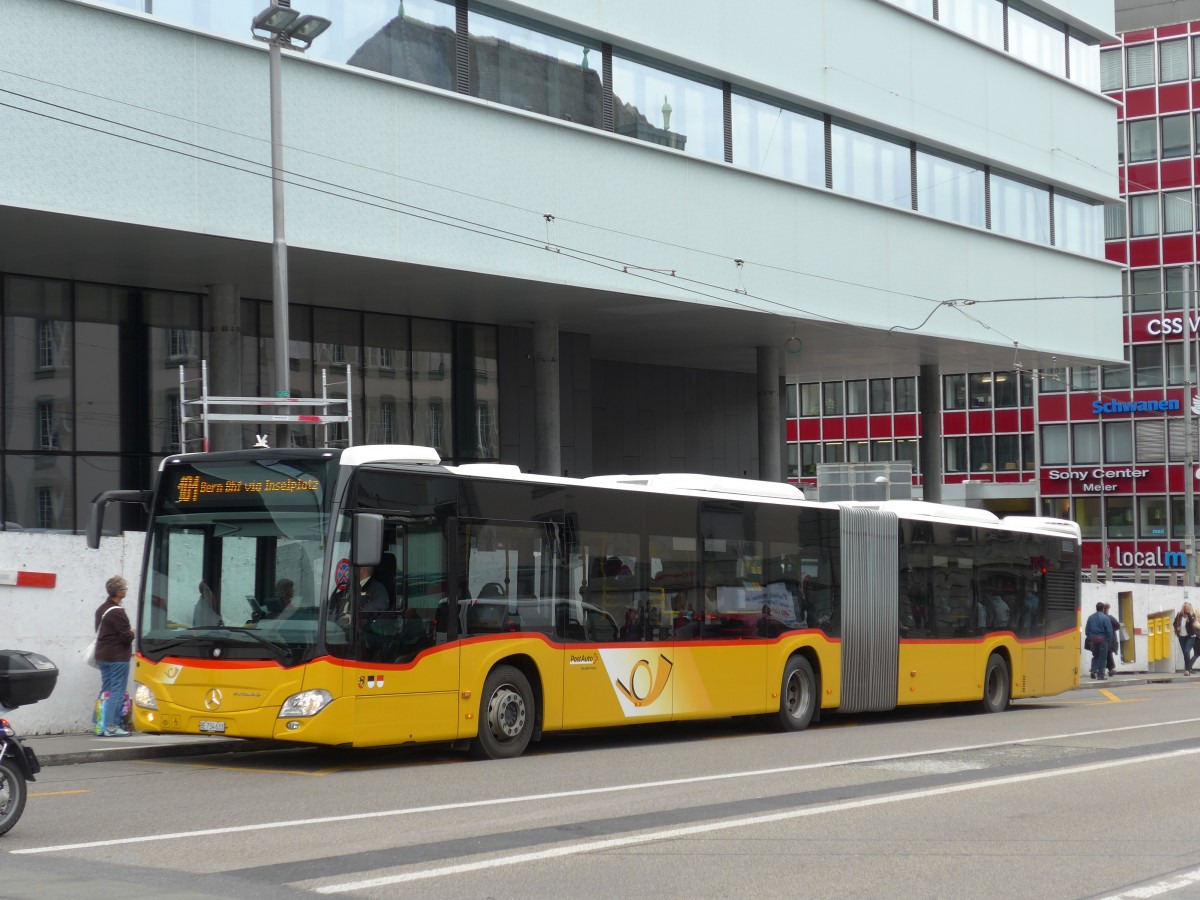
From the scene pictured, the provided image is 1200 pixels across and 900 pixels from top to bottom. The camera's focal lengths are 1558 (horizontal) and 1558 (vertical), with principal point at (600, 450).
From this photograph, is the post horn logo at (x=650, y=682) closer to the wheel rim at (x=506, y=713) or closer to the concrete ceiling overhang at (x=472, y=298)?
the wheel rim at (x=506, y=713)

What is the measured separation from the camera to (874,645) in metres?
21.5

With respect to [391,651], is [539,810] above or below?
below

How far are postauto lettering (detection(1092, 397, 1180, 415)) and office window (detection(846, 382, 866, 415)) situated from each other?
42.5 feet

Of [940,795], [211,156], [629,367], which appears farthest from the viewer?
[629,367]

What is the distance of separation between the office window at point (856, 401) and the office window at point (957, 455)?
209 inches

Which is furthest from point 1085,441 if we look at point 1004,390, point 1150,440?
point 1004,390

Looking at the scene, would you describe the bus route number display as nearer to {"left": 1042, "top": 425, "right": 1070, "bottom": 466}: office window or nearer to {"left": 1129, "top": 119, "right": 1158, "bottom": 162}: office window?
{"left": 1042, "top": 425, "right": 1070, "bottom": 466}: office window

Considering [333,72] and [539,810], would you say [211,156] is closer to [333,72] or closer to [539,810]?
[333,72]

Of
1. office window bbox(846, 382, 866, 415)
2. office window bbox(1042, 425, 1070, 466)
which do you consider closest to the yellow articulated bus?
office window bbox(1042, 425, 1070, 466)

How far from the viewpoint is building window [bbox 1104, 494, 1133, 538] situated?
7369 centimetres

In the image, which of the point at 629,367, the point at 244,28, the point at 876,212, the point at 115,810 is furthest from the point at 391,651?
the point at 629,367

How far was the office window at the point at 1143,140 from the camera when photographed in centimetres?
7481

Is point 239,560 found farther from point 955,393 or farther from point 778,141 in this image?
point 955,393

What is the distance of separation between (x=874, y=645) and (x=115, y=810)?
12.6 m
